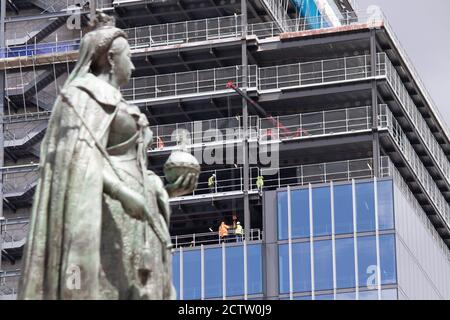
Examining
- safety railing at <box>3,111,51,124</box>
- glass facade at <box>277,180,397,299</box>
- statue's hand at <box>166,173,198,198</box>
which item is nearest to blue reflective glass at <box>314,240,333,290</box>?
glass facade at <box>277,180,397,299</box>

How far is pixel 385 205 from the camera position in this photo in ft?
399

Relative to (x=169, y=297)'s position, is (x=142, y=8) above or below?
above

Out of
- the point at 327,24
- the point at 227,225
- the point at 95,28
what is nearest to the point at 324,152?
the point at 227,225

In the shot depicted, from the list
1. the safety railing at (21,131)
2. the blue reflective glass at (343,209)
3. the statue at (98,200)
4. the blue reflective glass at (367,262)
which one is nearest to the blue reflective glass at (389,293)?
the blue reflective glass at (367,262)

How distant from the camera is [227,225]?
130625mm

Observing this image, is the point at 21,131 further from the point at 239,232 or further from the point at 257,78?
the point at 239,232

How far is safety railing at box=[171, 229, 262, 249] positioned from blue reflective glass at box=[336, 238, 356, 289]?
7.96 m

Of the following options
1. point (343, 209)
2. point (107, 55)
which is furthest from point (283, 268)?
point (107, 55)

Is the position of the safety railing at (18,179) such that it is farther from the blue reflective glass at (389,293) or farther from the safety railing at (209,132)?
the blue reflective glass at (389,293)

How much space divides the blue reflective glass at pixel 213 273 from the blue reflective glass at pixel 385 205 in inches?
384

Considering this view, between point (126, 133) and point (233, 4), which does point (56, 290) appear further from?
point (233, 4)

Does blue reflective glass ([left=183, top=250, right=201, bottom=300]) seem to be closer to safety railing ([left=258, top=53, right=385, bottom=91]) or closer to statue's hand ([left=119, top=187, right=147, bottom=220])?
safety railing ([left=258, top=53, right=385, bottom=91])
